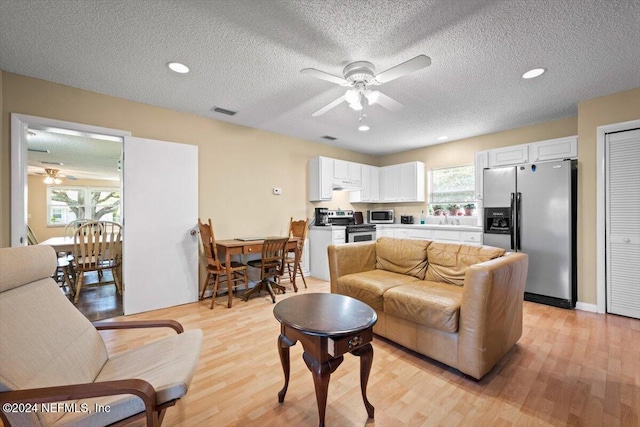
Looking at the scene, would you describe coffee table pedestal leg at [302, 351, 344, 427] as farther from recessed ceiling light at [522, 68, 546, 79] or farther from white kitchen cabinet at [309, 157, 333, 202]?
white kitchen cabinet at [309, 157, 333, 202]

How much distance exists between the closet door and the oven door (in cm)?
310

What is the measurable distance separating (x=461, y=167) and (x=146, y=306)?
17.7 ft

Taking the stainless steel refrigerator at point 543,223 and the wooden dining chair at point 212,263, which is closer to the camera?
the stainless steel refrigerator at point 543,223

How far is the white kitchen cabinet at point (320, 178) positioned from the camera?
4879mm

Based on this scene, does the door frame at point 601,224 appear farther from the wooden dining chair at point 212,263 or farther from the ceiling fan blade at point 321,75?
the wooden dining chair at point 212,263

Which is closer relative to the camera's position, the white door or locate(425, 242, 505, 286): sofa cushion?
locate(425, 242, 505, 286): sofa cushion

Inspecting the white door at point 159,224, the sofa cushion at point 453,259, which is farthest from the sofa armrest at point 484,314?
the white door at point 159,224

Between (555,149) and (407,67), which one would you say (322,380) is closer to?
(407,67)

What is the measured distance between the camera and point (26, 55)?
7.52 ft

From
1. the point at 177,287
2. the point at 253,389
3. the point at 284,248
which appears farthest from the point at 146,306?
the point at 253,389

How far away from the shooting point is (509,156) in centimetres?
391

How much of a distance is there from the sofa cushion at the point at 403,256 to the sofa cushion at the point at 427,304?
1.17ft

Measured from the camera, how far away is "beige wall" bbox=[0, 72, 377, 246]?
2.68m

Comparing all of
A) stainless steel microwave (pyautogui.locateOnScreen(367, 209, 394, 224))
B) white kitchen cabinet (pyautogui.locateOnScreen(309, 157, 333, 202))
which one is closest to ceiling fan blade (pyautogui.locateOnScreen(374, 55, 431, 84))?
white kitchen cabinet (pyautogui.locateOnScreen(309, 157, 333, 202))
